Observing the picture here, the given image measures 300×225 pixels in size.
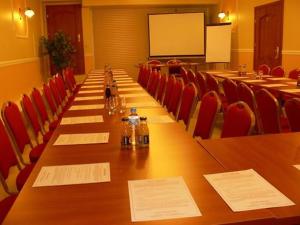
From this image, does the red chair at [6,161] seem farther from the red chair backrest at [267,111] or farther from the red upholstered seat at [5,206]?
the red chair backrest at [267,111]

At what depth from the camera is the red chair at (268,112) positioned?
3.05 m

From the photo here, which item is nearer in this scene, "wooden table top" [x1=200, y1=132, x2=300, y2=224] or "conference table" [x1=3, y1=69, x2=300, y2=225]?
"conference table" [x1=3, y1=69, x2=300, y2=225]

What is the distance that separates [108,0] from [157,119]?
27.5ft

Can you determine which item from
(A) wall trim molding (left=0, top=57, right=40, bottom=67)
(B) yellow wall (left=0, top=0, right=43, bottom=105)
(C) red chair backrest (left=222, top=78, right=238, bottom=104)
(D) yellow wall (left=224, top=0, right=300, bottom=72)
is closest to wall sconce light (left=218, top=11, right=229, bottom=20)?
(D) yellow wall (left=224, top=0, right=300, bottom=72)

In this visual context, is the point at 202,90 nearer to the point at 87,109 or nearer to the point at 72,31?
the point at 87,109

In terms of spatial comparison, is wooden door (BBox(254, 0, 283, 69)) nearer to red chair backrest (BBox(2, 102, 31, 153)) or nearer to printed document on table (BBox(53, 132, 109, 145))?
red chair backrest (BBox(2, 102, 31, 153))

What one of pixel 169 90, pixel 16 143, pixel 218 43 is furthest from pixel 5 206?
pixel 218 43

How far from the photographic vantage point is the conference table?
3.97 ft

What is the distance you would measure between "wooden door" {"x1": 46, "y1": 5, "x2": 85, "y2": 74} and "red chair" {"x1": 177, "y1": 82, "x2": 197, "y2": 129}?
7.86 m

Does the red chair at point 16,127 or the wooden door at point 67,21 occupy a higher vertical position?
the wooden door at point 67,21

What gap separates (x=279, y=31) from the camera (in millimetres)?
7848

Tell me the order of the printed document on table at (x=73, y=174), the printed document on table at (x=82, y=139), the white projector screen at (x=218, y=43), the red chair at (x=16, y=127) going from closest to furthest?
the printed document on table at (x=73, y=174) < the printed document on table at (x=82, y=139) < the red chair at (x=16, y=127) < the white projector screen at (x=218, y=43)

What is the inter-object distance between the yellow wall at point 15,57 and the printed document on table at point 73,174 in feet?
15.4

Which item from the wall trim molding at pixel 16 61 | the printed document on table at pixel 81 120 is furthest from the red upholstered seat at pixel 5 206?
the wall trim molding at pixel 16 61
